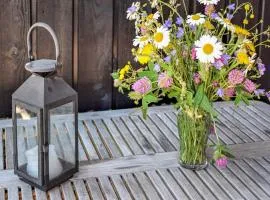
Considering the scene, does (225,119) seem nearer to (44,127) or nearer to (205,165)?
(205,165)

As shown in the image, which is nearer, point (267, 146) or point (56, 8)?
point (267, 146)

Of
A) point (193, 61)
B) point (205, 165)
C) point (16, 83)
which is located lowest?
point (205, 165)

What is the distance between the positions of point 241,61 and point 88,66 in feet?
3.64

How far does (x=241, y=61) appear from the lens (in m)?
1.81

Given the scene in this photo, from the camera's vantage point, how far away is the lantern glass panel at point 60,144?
6.20 ft

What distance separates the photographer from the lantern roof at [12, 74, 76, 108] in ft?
5.99

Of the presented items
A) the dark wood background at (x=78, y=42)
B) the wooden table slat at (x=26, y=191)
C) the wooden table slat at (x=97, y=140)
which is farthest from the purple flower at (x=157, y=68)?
the dark wood background at (x=78, y=42)

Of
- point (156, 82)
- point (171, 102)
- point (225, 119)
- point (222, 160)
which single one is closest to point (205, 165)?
point (222, 160)

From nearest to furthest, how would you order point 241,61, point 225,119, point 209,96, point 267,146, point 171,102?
point 241,61, point 209,96, point 267,146, point 225,119, point 171,102

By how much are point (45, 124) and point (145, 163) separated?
0.45 meters

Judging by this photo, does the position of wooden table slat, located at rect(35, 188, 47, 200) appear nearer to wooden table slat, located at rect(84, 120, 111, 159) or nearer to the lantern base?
the lantern base

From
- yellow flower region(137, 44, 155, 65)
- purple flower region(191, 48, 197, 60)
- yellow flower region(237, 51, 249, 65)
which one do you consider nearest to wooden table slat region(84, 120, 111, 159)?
yellow flower region(137, 44, 155, 65)

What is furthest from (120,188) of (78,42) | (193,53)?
(78,42)

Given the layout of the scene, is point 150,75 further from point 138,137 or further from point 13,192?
point 13,192
